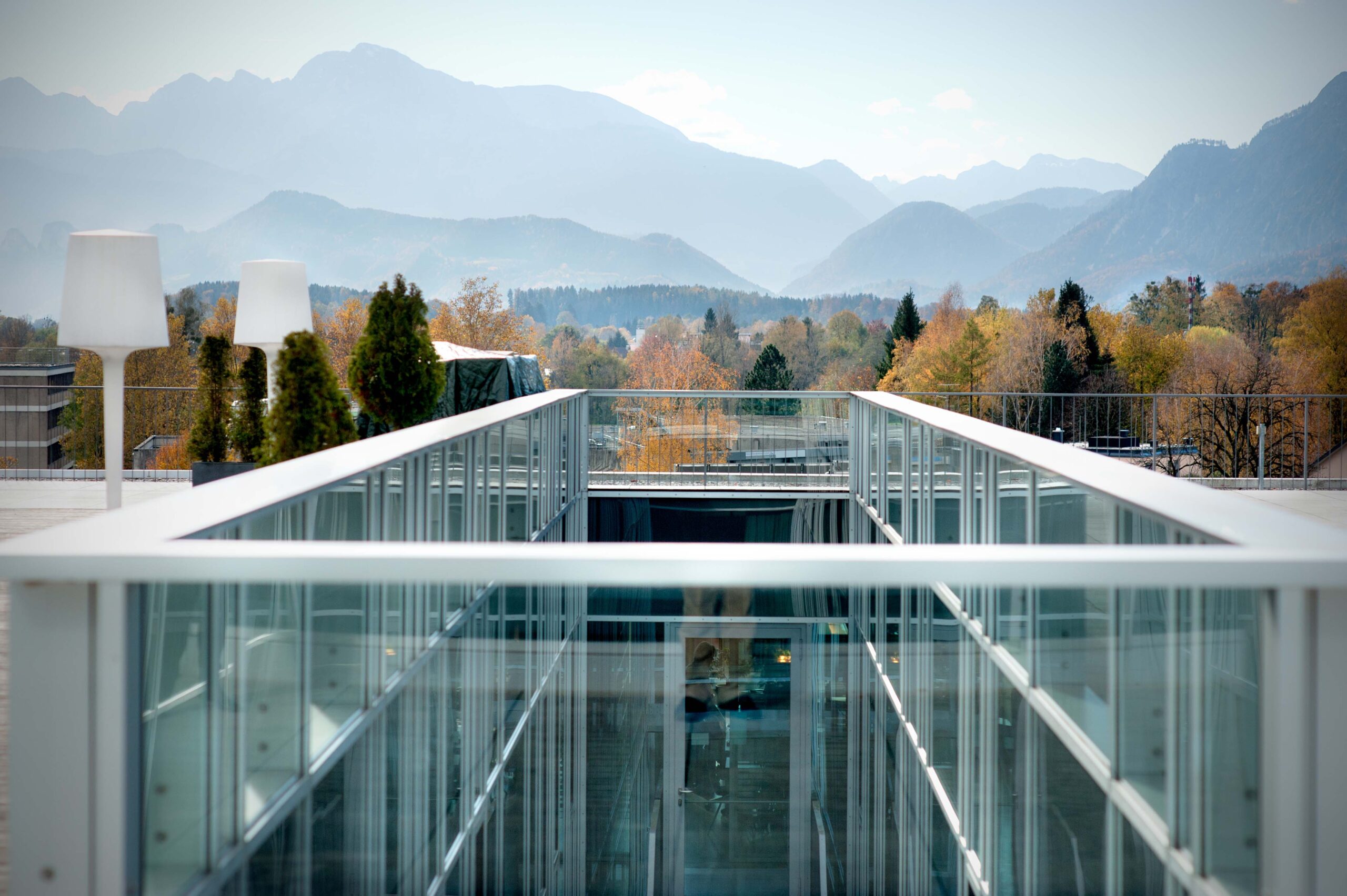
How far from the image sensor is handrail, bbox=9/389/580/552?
1079mm

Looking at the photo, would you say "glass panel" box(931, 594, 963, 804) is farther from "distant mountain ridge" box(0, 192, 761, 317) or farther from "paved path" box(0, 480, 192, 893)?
"distant mountain ridge" box(0, 192, 761, 317)

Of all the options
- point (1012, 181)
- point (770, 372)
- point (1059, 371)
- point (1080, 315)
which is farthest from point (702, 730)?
point (1012, 181)

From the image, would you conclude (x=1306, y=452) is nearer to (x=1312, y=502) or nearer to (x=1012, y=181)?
(x=1312, y=502)

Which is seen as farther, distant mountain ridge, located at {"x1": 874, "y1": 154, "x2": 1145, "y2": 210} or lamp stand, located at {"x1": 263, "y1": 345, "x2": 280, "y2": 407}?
distant mountain ridge, located at {"x1": 874, "y1": 154, "x2": 1145, "y2": 210}

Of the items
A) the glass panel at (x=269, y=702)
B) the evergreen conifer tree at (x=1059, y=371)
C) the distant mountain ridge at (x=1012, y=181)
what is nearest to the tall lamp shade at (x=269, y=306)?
the glass panel at (x=269, y=702)

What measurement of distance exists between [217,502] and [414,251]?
207 ft

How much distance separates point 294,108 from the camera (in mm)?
64812

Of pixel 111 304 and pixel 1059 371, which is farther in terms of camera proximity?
pixel 1059 371

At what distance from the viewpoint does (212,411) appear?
619 cm

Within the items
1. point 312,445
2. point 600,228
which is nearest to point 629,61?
point 600,228

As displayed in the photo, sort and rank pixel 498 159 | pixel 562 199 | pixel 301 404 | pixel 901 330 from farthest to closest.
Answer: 1. pixel 498 159
2. pixel 562 199
3. pixel 901 330
4. pixel 301 404

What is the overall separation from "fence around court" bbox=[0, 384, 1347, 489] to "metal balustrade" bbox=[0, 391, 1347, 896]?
5.26 meters

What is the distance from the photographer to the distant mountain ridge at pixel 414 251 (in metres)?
59.2

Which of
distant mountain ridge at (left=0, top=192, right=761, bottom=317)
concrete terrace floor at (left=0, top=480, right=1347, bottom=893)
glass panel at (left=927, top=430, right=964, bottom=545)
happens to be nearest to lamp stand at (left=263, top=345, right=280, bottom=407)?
concrete terrace floor at (left=0, top=480, right=1347, bottom=893)
